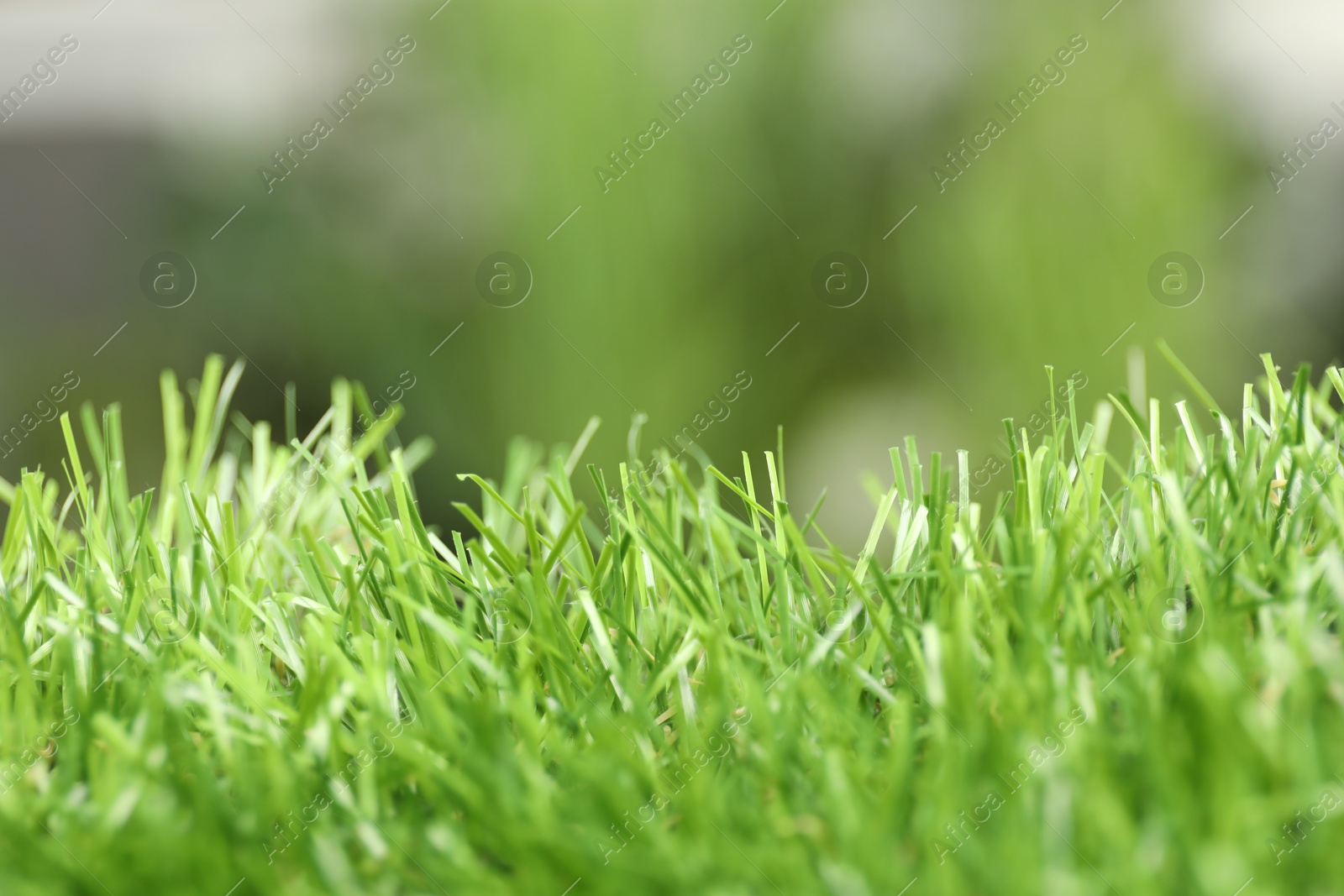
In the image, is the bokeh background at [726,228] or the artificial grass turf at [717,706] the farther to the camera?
the bokeh background at [726,228]

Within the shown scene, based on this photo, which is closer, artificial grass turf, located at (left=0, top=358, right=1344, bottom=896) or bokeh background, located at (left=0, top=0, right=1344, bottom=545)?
artificial grass turf, located at (left=0, top=358, right=1344, bottom=896)

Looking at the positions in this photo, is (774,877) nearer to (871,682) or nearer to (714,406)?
(871,682)

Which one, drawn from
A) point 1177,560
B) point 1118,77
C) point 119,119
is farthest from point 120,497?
point 119,119

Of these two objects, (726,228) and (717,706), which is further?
(726,228)
